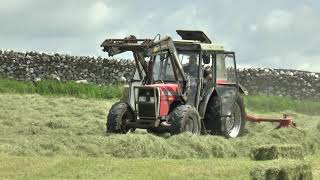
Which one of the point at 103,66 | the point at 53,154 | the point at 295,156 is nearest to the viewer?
the point at 295,156

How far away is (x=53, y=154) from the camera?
1301 centimetres

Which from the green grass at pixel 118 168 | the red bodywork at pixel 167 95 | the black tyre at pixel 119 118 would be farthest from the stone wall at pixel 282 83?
the green grass at pixel 118 168

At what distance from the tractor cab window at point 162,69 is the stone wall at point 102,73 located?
53.5 ft

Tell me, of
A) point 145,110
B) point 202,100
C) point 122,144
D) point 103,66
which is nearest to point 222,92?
point 202,100

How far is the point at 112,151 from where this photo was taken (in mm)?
13188

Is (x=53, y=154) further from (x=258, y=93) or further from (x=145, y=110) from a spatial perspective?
(x=258, y=93)

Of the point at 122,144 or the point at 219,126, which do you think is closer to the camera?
the point at 122,144

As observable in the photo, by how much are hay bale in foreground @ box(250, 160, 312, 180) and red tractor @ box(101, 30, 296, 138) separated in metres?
5.29

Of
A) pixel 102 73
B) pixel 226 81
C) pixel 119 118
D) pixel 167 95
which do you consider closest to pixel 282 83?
pixel 102 73

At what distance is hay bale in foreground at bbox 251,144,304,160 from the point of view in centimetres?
1202

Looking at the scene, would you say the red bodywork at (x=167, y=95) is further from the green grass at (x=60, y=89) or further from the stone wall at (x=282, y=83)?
the stone wall at (x=282, y=83)

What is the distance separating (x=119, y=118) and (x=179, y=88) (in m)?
1.56

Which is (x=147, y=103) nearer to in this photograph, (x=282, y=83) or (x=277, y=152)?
(x=277, y=152)

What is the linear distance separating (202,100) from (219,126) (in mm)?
709
